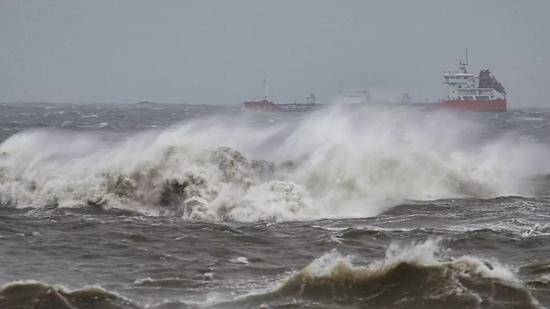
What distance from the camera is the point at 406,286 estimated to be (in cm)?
1078

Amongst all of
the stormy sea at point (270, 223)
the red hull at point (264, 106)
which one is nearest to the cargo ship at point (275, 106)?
the red hull at point (264, 106)

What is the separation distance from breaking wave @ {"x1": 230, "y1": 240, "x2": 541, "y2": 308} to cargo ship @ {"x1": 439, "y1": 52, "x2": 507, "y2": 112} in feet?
396

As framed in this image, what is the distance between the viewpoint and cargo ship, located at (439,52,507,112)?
425 feet

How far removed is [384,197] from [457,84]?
114254 millimetres

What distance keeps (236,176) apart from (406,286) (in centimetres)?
1036

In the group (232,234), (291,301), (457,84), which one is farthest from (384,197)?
(457,84)

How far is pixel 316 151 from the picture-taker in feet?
79.6

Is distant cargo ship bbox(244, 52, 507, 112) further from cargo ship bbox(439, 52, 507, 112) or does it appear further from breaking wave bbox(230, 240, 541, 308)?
breaking wave bbox(230, 240, 541, 308)

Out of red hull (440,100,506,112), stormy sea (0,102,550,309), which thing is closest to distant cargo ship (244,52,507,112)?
red hull (440,100,506,112)

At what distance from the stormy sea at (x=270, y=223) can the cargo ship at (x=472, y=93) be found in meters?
102

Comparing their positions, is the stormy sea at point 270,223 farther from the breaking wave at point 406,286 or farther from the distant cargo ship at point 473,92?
the distant cargo ship at point 473,92

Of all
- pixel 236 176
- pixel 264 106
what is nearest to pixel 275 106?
pixel 264 106

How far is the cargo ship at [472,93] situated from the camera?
425 feet

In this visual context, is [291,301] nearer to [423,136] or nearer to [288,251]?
[288,251]
